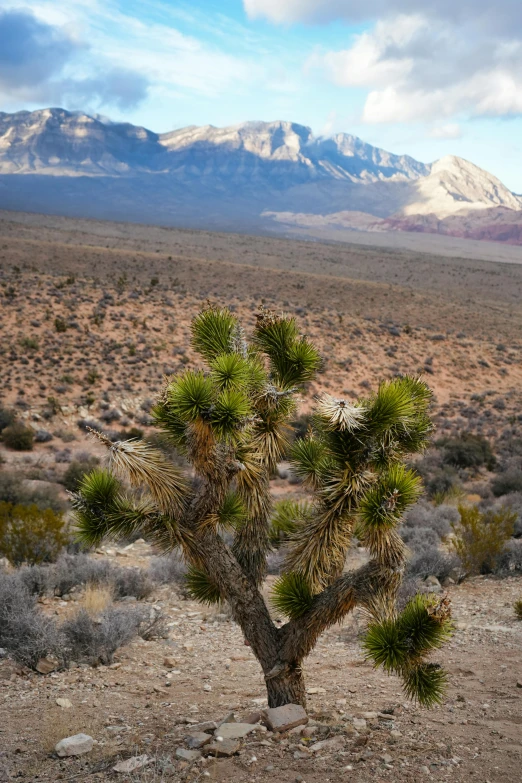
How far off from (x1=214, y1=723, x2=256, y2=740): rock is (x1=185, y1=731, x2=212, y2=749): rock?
80mm

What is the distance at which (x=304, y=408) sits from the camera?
2717 centimetres

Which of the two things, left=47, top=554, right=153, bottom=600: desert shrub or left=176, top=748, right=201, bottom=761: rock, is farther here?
left=47, top=554, right=153, bottom=600: desert shrub

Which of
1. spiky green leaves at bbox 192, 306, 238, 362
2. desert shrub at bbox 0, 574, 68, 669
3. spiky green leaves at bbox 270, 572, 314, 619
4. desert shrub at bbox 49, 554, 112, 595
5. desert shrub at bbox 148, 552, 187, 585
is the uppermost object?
spiky green leaves at bbox 192, 306, 238, 362

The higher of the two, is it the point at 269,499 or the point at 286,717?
the point at 269,499

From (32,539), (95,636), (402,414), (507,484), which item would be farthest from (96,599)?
(507,484)

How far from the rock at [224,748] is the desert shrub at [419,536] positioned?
24.1 feet

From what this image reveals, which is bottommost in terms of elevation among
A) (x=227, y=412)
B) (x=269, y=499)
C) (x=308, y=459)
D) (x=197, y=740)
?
(x=197, y=740)

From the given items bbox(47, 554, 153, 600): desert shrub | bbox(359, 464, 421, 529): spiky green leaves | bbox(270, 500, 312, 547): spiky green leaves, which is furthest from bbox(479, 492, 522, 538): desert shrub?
bbox(359, 464, 421, 529): spiky green leaves

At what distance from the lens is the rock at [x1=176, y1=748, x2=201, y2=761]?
5.04 meters

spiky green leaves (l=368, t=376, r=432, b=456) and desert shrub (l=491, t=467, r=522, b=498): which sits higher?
spiky green leaves (l=368, t=376, r=432, b=456)

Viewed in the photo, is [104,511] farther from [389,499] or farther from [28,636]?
[28,636]

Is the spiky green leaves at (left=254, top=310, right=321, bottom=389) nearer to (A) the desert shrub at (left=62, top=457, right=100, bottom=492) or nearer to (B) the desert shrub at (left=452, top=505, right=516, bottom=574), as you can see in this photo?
(B) the desert shrub at (left=452, top=505, right=516, bottom=574)

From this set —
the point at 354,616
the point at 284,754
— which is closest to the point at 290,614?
the point at 284,754

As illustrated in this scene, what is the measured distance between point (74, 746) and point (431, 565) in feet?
22.6
